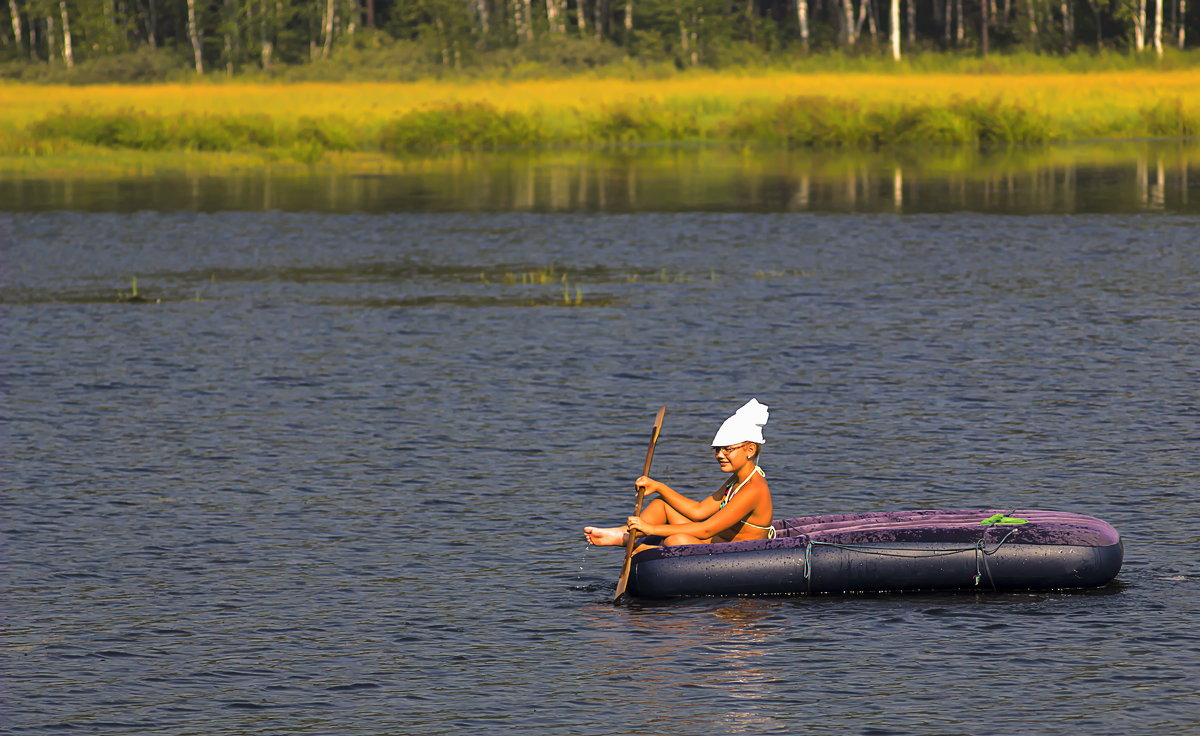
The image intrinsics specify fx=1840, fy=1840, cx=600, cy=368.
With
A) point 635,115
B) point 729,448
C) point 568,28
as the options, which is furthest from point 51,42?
point 729,448

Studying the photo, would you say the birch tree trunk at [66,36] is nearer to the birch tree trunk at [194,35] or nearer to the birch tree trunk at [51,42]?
the birch tree trunk at [51,42]

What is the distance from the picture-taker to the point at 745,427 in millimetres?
11812

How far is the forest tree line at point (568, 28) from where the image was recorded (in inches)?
3044

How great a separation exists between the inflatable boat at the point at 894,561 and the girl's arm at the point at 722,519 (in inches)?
9.4

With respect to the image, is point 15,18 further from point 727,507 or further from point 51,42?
point 727,507

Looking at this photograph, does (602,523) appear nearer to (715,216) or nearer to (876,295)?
(876,295)

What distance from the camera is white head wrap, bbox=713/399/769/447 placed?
11773 millimetres

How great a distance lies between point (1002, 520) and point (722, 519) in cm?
178

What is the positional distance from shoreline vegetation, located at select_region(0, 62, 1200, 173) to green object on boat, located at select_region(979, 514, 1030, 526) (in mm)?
40322

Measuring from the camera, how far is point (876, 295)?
2545cm

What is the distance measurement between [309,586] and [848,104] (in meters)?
44.1

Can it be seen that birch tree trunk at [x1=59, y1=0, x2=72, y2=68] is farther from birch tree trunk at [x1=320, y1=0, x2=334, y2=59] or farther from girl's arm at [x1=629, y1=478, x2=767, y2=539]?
girl's arm at [x1=629, y1=478, x2=767, y2=539]

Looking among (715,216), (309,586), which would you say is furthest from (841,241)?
(309,586)

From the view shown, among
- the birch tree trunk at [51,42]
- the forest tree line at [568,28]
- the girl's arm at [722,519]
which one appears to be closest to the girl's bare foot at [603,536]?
the girl's arm at [722,519]
